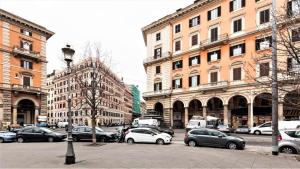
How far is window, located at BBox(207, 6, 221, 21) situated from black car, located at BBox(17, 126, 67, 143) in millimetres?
28745

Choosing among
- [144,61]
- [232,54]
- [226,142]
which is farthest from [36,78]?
[226,142]

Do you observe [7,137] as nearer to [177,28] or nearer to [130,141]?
[130,141]

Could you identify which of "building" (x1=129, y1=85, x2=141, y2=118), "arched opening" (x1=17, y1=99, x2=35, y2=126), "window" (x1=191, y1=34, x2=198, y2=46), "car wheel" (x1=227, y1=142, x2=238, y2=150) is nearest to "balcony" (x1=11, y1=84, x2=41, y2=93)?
"arched opening" (x1=17, y1=99, x2=35, y2=126)

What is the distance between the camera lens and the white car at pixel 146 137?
77.4 feet

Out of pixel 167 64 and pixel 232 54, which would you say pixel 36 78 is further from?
pixel 232 54

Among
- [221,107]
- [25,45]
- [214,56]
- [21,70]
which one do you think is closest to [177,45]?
[214,56]

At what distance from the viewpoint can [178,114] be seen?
1957 inches

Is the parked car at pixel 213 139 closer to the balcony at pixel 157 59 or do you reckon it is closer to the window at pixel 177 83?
the window at pixel 177 83

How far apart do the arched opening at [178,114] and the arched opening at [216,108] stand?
5.70m

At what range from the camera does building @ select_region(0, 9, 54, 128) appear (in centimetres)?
4688

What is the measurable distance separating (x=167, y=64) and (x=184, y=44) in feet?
15.7

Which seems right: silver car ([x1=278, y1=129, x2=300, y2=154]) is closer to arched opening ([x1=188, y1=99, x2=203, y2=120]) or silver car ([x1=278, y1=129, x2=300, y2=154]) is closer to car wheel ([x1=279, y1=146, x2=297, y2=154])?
car wheel ([x1=279, y1=146, x2=297, y2=154])

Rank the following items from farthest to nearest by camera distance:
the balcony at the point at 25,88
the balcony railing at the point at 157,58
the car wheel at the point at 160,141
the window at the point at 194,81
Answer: the balcony railing at the point at 157,58, the balcony at the point at 25,88, the window at the point at 194,81, the car wheel at the point at 160,141

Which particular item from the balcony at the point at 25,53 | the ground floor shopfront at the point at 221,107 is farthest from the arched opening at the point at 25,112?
the ground floor shopfront at the point at 221,107
